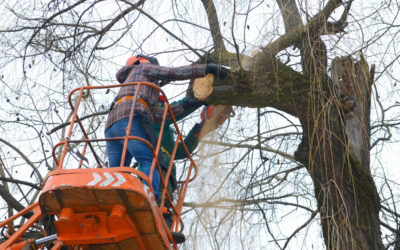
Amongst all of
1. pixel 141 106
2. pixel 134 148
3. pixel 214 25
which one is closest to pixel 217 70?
pixel 214 25

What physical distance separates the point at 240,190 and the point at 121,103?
1352mm

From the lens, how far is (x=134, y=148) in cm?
417

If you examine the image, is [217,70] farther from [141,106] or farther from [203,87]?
[141,106]

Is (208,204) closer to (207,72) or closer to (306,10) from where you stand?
(207,72)

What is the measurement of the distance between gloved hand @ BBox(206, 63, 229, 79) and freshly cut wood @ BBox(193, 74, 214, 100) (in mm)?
72

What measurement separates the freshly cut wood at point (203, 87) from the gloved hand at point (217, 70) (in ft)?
0.24

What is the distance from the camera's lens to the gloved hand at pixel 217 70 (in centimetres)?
451

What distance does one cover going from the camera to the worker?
4348 millimetres

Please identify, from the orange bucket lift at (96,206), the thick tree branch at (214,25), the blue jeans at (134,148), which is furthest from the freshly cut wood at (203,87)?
the orange bucket lift at (96,206)

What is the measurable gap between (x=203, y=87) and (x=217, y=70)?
0.28m

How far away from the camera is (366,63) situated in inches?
174

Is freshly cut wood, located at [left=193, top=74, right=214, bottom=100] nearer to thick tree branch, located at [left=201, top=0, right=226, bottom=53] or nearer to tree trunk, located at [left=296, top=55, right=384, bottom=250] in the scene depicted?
thick tree branch, located at [left=201, top=0, right=226, bottom=53]

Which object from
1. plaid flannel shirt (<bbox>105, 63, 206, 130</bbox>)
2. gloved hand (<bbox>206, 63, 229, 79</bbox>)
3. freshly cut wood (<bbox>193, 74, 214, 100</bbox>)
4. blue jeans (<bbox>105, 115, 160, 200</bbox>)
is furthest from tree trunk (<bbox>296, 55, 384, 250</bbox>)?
blue jeans (<bbox>105, 115, 160, 200</bbox>)

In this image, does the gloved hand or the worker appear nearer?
the worker
